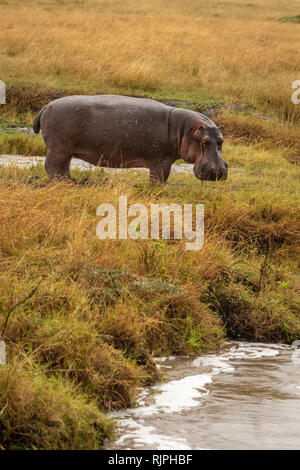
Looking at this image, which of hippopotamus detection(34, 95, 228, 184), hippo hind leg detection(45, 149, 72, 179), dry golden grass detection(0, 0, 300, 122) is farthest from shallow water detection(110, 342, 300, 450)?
dry golden grass detection(0, 0, 300, 122)

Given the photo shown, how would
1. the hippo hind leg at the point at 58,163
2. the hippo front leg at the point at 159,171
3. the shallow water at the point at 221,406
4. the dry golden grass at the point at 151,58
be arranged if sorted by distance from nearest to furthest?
the shallow water at the point at 221,406 < the hippo hind leg at the point at 58,163 < the hippo front leg at the point at 159,171 < the dry golden grass at the point at 151,58

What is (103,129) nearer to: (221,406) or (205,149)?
(205,149)

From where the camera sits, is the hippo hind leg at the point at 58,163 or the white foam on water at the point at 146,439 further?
the hippo hind leg at the point at 58,163

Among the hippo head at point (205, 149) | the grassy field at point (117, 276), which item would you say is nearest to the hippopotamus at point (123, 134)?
the hippo head at point (205, 149)

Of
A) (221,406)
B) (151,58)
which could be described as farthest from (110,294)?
(151,58)

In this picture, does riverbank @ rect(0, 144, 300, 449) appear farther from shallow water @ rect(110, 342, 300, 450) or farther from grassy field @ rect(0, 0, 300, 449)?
shallow water @ rect(110, 342, 300, 450)

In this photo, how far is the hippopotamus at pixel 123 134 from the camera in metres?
8.49

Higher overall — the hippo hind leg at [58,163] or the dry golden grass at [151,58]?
the hippo hind leg at [58,163]

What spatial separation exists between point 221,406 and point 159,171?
419cm

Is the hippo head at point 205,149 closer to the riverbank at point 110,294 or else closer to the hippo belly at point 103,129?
the hippo belly at point 103,129

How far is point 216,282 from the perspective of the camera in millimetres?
7020

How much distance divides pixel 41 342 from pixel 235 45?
1706cm

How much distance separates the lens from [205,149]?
28.3 ft

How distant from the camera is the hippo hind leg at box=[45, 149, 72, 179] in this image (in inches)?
339
